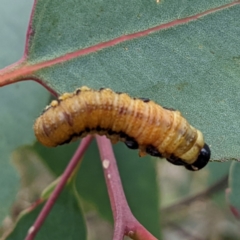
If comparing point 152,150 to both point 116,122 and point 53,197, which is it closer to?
point 116,122

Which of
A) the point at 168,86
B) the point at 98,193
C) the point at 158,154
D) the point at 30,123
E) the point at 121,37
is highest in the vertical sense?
the point at 121,37

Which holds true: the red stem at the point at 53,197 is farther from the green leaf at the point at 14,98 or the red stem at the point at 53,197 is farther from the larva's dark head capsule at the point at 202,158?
the larva's dark head capsule at the point at 202,158

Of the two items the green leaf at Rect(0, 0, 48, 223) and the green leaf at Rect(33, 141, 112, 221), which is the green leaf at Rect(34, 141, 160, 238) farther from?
the green leaf at Rect(0, 0, 48, 223)

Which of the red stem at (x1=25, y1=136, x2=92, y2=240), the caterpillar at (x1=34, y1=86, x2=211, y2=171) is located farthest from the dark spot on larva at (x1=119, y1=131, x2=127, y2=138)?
the red stem at (x1=25, y1=136, x2=92, y2=240)

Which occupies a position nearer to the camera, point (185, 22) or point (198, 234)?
point (185, 22)

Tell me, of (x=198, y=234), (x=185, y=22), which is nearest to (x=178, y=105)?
(x=185, y=22)

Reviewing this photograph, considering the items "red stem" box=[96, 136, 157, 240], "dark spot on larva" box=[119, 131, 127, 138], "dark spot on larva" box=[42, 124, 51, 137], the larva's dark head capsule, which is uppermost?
"dark spot on larva" box=[42, 124, 51, 137]

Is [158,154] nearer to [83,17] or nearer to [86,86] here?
[86,86]
